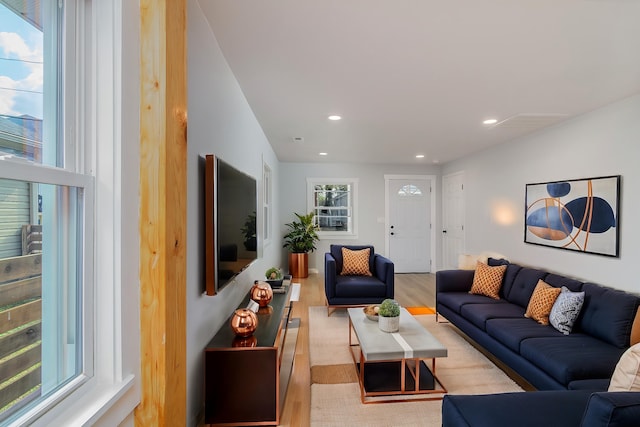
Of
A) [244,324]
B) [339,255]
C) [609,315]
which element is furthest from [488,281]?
[244,324]

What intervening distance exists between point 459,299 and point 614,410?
97.9 inches

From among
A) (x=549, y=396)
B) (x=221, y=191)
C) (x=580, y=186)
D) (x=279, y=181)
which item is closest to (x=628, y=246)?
(x=580, y=186)

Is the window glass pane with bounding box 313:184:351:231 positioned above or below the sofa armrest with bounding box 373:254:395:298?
above


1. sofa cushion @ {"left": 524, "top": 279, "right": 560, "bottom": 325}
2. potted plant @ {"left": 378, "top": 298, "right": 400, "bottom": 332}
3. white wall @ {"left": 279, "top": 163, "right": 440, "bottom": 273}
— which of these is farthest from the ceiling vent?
white wall @ {"left": 279, "top": 163, "right": 440, "bottom": 273}

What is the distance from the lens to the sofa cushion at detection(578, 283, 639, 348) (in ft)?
7.41

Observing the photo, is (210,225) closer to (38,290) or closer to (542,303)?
(38,290)

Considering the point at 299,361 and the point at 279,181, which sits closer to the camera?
the point at 299,361

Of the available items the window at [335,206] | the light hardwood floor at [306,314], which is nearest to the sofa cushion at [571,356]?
the light hardwood floor at [306,314]

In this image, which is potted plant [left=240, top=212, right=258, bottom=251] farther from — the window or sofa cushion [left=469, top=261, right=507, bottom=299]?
the window

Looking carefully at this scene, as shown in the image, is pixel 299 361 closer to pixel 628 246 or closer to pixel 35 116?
pixel 35 116

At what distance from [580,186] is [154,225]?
397 centimetres

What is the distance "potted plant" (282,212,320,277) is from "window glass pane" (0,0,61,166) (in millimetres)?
5506

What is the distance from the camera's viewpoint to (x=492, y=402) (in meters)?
1.56

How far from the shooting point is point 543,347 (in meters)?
2.22
